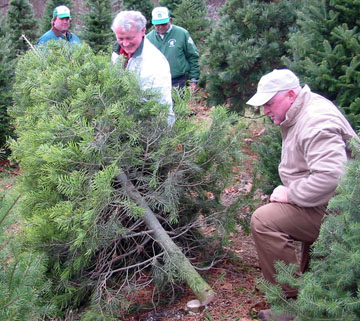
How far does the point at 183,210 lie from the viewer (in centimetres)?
416

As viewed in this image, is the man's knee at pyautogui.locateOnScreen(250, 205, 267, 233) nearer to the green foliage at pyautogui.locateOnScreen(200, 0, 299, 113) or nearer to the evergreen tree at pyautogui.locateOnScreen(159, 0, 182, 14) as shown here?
the green foliage at pyautogui.locateOnScreen(200, 0, 299, 113)

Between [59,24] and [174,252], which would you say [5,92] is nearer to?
[59,24]

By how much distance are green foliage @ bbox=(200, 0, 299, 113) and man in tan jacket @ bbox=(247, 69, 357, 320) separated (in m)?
4.08

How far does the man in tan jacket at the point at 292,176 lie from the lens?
328 cm

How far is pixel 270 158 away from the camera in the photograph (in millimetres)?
4953

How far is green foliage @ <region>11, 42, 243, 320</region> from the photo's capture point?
3.37 meters

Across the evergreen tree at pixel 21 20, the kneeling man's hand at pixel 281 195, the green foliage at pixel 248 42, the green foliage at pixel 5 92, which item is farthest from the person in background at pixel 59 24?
the evergreen tree at pixel 21 20

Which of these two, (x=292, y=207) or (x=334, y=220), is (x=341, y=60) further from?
(x=334, y=220)

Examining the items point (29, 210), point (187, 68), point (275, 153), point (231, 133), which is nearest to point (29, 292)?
point (29, 210)

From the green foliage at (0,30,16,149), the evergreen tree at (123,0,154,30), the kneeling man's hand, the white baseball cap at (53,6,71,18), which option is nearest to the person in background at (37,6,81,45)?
the white baseball cap at (53,6,71,18)

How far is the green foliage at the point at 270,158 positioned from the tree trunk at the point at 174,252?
5.05 feet

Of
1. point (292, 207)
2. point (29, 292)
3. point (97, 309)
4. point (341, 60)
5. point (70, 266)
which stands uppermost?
point (341, 60)

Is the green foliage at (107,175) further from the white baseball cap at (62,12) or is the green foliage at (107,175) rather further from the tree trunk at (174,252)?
the white baseball cap at (62,12)

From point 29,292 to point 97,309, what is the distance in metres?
1.04
